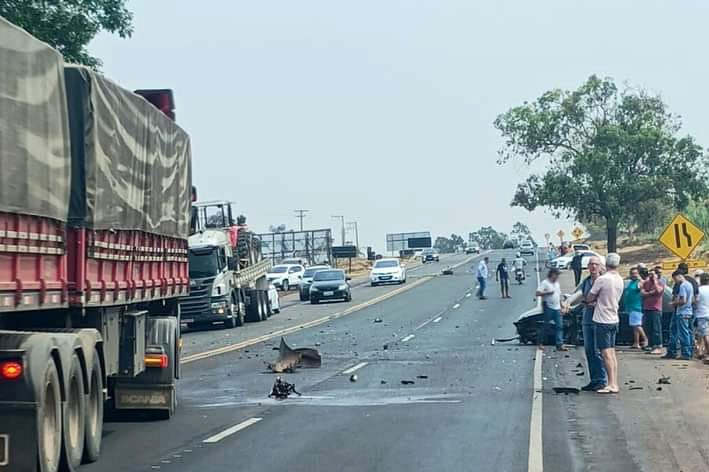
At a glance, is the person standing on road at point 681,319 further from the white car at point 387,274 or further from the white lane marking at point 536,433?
the white car at point 387,274

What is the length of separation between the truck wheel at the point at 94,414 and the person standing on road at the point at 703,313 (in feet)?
44.1

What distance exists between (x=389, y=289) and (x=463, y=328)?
31.0 m

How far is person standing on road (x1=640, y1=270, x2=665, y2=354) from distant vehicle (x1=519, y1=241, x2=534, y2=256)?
89.5 m

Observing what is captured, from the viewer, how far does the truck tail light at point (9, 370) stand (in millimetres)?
9359

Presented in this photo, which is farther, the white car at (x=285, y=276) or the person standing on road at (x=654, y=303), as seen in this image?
the white car at (x=285, y=276)

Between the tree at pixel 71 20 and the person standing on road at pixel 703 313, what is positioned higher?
the tree at pixel 71 20

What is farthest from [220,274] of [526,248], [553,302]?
[526,248]

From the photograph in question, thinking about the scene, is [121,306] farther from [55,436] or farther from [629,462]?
[629,462]

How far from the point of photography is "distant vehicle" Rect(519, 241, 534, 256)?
382ft

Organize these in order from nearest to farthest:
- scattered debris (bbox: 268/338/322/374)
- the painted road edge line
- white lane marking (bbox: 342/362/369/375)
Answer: white lane marking (bbox: 342/362/369/375) < scattered debris (bbox: 268/338/322/374) < the painted road edge line

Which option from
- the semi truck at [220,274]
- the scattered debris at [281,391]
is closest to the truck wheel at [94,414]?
the scattered debris at [281,391]

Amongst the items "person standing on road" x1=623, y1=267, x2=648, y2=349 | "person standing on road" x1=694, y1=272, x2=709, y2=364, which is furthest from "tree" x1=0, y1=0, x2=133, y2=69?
"person standing on road" x1=694, y1=272, x2=709, y2=364

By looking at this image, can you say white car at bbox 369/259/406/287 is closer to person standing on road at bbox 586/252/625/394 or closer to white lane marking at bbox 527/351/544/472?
white lane marking at bbox 527/351/544/472

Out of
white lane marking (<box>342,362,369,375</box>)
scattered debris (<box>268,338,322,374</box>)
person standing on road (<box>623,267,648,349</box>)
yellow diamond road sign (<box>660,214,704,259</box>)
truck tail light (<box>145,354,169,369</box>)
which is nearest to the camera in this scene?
truck tail light (<box>145,354,169,369</box>)
